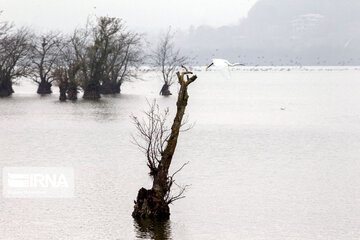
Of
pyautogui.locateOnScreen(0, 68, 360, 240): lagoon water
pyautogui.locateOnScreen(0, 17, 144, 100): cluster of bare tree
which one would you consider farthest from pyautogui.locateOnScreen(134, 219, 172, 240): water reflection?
pyautogui.locateOnScreen(0, 17, 144, 100): cluster of bare tree

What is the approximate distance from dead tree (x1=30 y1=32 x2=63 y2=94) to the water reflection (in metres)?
Answer: 71.7

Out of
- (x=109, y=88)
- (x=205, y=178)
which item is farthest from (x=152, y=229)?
(x=109, y=88)

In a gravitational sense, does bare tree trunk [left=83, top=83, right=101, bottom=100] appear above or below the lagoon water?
below

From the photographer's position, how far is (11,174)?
32031 millimetres

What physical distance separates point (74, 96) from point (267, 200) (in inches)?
2376

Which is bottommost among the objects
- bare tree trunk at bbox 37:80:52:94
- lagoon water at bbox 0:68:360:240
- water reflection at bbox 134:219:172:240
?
bare tree trunk at bbox 37:80:52:94

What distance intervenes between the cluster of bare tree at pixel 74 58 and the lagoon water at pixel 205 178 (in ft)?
70.5

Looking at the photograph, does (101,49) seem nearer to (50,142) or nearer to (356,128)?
(356,128)

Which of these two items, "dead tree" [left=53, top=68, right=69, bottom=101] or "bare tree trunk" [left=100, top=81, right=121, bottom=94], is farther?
"bare tree trunk" [left=100, top=81, right=121, bottom=94]

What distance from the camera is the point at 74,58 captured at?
89.4 metres

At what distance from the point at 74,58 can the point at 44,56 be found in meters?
8.99

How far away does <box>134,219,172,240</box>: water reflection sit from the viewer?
22.0m

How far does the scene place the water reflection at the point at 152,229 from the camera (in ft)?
72.1

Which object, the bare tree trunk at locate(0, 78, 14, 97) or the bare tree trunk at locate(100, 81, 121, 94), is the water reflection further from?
the bare tree trunk at locate(100, 81, 121, 94)
